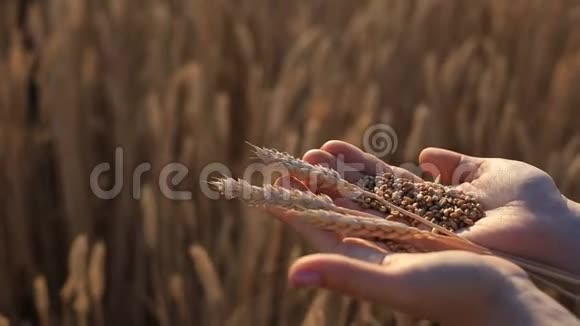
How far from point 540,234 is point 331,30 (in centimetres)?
110

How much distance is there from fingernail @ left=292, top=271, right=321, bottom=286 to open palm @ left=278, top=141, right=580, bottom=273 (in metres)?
0.16

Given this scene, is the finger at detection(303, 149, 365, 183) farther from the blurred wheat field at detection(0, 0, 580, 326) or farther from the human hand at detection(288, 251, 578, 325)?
the human hand at detection(288, 251, 578, 325)

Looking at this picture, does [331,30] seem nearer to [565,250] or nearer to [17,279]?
[17,279]

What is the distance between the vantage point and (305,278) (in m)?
0.77

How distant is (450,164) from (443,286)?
1.40 ft

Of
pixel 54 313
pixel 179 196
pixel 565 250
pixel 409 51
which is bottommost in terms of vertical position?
pixel 54 313

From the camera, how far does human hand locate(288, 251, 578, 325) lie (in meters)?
0.77

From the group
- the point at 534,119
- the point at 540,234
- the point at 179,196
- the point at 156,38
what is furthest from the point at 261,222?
the point at 534,119

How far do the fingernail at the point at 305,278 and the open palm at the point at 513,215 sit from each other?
6.2 inches

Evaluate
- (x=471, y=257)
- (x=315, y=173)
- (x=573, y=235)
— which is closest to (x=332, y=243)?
(x=315, y=173)

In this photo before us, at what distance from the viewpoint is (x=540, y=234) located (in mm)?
1019

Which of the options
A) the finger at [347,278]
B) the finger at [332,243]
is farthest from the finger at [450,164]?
the finger at [347,278]

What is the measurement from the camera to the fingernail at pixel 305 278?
0.77m

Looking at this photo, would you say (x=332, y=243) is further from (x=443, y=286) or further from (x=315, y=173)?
(x=443, y=286)
